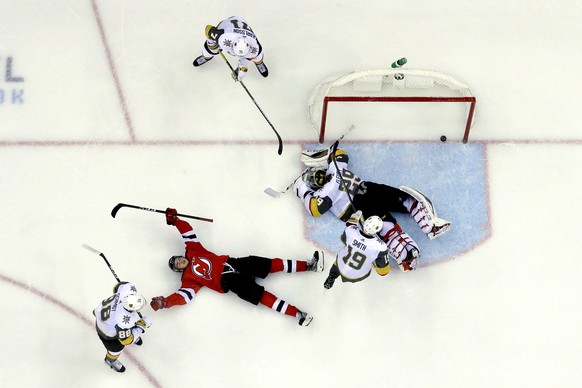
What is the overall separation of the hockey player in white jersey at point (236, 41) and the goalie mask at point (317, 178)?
0.90 m

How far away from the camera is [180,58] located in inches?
311

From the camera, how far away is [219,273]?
281 inches

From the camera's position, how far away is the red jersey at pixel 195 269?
7.14 metres

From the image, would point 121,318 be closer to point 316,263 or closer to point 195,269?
point 195,269

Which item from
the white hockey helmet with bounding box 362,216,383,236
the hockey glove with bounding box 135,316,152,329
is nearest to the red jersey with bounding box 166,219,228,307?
the hockey glove with bounding box 135,316,152,329

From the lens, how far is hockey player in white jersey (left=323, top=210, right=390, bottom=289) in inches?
265

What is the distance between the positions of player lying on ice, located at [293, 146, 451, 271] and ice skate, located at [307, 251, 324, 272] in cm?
30

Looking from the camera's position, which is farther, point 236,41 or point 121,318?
point 236,41

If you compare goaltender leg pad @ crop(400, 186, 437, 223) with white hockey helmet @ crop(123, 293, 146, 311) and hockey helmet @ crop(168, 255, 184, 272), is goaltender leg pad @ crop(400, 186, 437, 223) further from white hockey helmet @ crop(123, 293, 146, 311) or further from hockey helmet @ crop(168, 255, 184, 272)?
white hockey helmet @ crop(123, 293, 146, 311)

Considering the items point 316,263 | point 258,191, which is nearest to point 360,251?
point 316,263

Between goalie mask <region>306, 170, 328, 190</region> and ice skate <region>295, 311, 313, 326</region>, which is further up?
goalie mask <region>306, 170, 328, 190</region>

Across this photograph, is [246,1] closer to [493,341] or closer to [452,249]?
[452,249]

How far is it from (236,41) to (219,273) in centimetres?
165

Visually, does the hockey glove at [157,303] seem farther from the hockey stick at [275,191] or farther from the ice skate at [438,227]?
the ice skate at [438,227]
